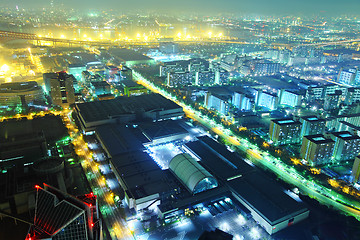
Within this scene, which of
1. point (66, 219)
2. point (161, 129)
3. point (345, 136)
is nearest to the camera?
point (66, 219)

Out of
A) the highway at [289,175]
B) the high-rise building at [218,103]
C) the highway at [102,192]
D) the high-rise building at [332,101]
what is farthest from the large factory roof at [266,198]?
the high-rise building at [332,101]

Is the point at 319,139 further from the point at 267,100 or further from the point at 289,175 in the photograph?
the point at 267,100

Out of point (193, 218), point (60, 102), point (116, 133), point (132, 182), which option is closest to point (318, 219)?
point (193, 218)

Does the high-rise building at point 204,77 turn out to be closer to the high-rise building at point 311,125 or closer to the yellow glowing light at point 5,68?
the high-rise building at point 311,125

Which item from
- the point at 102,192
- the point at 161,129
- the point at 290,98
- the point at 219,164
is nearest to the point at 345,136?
the point at 219,164

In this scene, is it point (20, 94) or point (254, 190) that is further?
point (20, 94)

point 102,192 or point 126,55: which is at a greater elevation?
point 126,55

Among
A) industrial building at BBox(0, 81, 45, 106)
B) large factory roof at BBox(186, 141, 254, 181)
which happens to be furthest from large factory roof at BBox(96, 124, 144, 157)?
industrial building at BBox(0, 81, 45, 106)
